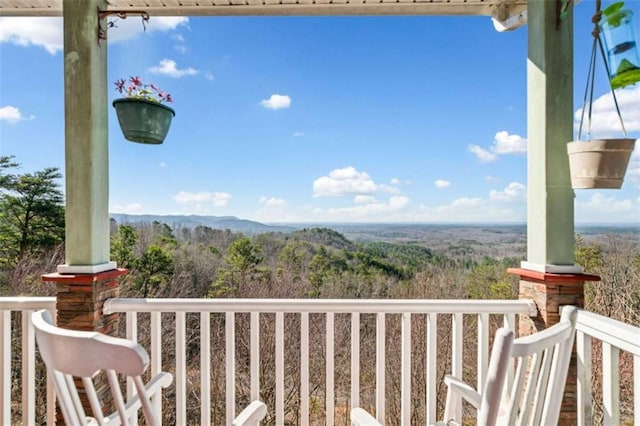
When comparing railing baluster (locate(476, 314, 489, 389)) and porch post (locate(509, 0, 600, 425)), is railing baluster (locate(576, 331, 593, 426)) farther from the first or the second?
railing baluster (locate(476, 314, 489, 389))

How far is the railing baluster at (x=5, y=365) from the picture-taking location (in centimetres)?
186

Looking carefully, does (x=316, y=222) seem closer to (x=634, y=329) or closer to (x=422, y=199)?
(x=422, y=199)

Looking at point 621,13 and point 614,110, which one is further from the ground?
point 621,13

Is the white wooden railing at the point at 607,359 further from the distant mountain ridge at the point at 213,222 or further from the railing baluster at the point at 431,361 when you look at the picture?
the distant mountain ridge at the point at 213,222

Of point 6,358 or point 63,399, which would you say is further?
point 6,358

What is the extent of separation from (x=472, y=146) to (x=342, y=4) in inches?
139

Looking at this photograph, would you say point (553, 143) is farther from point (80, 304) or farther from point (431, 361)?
point (80, 304)

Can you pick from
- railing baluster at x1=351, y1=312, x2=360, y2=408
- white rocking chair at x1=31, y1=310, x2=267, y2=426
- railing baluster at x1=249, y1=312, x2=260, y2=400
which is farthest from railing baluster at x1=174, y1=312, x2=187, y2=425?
railing baluster at x1=351, y1=312, x2=360, y2=408

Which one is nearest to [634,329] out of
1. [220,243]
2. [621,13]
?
[621,13]

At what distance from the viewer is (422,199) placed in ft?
16.7

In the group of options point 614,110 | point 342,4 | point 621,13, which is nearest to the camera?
point 621,13

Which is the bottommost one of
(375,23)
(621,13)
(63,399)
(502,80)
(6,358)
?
(6,358)

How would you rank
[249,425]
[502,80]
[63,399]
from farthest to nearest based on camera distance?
[502,80]
[249,425]
[63,399]

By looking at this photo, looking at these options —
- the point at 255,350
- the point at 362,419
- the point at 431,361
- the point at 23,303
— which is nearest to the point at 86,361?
the point at 362,419
